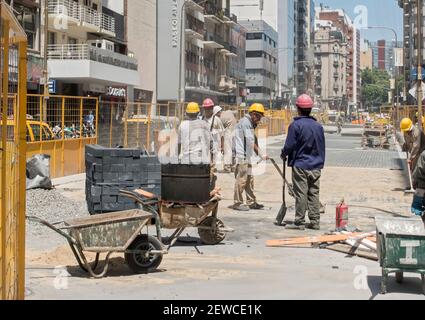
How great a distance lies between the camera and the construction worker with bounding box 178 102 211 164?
10125 mm

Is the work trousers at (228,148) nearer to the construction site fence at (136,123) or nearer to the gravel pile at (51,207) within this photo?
the construction site fence at (136,123)

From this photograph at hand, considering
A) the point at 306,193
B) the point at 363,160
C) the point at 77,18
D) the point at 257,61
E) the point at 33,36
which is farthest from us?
the point at 257,61

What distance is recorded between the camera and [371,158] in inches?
1070

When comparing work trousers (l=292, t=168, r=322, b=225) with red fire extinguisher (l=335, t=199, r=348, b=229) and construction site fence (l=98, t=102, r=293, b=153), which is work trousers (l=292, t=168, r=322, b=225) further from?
construction site fence (l=98, t=102, r=293, b=153)

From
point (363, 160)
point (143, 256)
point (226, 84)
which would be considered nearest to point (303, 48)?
point (226, 84)

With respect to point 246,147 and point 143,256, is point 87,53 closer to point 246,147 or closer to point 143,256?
point 246,147

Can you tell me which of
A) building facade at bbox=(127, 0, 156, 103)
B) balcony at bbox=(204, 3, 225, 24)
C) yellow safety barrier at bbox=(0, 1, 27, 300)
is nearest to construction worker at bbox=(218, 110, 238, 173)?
yellow safety barrier at bbox=(0, 1, 27, 300)

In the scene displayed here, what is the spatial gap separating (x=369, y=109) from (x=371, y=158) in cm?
16392

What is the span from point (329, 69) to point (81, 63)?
146154 millimetres

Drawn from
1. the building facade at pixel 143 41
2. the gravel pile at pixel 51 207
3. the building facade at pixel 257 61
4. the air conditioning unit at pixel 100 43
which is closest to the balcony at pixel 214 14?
the building facade at pixel 143 41

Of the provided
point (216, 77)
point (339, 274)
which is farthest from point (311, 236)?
point (216, 77)

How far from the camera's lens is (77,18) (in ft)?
142

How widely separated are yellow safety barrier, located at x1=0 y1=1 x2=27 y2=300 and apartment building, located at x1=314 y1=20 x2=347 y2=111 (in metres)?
174
